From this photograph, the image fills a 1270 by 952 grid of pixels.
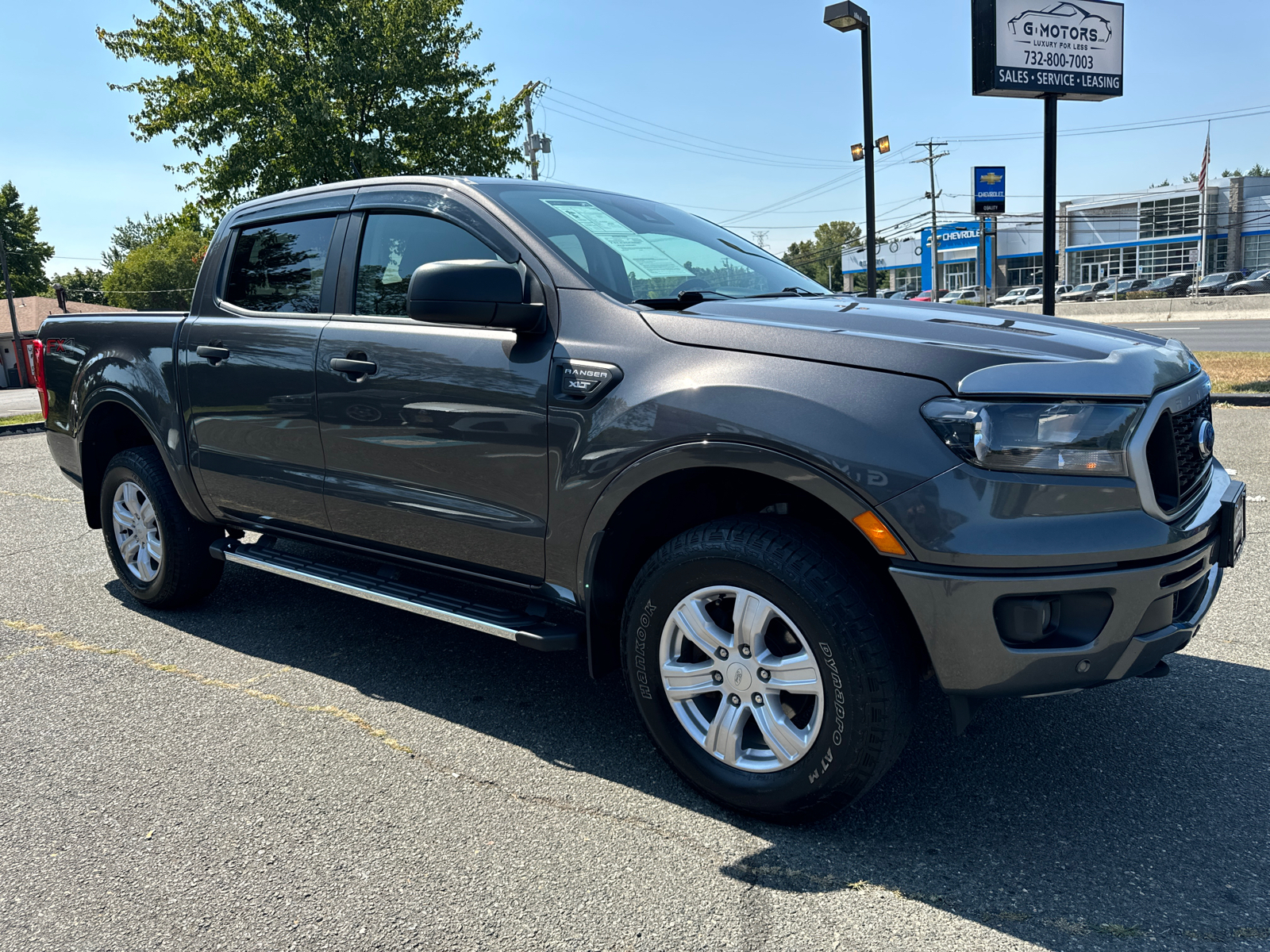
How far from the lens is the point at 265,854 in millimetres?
2537

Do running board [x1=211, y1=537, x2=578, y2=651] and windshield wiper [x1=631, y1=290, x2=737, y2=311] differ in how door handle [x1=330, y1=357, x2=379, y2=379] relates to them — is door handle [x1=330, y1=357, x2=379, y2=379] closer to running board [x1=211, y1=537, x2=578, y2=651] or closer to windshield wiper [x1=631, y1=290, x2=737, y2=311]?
running board [x1=211, y1=537, x2=578, y2=651]

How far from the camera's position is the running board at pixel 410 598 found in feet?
9.64

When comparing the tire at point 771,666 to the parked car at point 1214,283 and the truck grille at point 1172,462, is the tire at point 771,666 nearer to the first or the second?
the truck grille at point 1172,462

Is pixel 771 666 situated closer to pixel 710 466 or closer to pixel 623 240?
pixel 710 466

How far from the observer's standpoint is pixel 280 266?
157 inches

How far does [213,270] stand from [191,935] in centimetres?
298

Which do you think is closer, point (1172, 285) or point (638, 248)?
point (638, 248)

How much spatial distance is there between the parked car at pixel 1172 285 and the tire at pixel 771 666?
56929mm

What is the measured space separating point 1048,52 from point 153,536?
13901 mm

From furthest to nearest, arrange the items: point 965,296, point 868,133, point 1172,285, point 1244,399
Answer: point 965,296
point 1172,285
point 868,133
point 1244,399

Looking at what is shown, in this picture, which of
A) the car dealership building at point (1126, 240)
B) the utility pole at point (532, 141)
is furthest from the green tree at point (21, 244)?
the car dealership building at point (1126, 240)

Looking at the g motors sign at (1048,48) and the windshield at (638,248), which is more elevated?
the g motors sign at (1048,48)

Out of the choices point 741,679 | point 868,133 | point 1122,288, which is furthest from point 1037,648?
point 1122,288

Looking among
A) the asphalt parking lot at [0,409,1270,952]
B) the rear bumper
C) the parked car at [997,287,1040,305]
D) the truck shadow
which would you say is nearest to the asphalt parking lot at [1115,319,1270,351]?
the truck shadow
